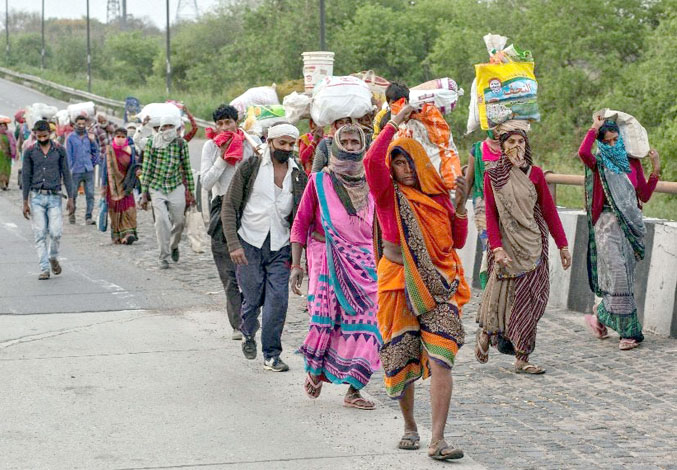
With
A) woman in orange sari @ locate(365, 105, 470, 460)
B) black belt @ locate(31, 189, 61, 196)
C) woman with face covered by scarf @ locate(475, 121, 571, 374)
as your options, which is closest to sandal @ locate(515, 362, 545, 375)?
woman with face covered by scarf @ locate(475, 121, 571, 374)

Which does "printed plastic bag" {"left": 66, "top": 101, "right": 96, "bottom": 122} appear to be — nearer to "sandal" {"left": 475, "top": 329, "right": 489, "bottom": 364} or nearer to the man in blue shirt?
the man in blue shirt

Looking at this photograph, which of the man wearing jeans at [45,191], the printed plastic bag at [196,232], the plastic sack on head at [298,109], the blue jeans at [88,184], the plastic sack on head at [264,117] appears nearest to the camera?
the plastic sack on head at [264,117]

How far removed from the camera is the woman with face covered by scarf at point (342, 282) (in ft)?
24.7

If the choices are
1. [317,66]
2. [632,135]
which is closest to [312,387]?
[632,135]

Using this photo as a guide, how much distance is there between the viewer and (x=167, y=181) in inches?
571

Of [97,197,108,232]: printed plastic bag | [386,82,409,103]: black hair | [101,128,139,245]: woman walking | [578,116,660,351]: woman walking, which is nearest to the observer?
[386,82,409,103]: black hair

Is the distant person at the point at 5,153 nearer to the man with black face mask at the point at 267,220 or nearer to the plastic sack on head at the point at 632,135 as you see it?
the man with black face mask at the point at 267,220

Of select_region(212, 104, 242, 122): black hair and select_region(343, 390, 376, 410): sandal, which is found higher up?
select_region(212, 104, 242, 122): black hair

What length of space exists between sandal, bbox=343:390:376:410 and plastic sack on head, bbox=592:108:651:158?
3083mm

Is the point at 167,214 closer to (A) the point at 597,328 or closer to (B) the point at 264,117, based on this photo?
(B) the point at 264,117

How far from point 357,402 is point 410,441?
1.06 m

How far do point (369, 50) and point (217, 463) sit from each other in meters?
51.6

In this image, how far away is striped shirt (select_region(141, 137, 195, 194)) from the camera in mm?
14297

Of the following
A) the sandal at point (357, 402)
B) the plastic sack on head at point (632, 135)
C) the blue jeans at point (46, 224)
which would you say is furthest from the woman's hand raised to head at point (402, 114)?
the blue jeans at point (46, 224)
